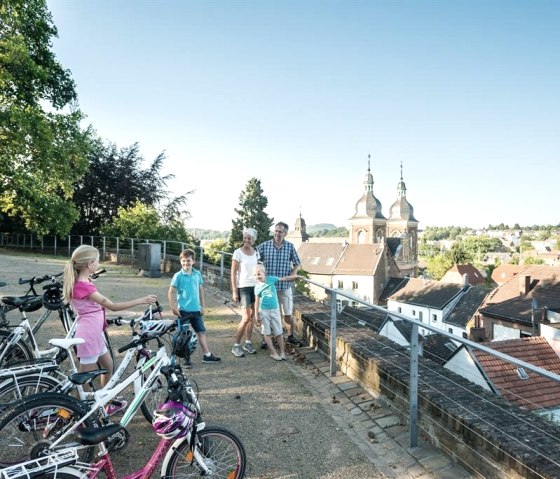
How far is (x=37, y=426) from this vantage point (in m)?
2.68

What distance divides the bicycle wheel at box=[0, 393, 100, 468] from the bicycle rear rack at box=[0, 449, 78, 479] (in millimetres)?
145

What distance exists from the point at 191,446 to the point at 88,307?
5.12 feet

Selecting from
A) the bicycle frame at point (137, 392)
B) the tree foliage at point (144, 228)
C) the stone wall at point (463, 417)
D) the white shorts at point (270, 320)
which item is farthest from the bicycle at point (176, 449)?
the tree foliage at point (144, 228)

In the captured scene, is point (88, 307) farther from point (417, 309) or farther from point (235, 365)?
point (417, 309)

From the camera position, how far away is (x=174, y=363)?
289 cm

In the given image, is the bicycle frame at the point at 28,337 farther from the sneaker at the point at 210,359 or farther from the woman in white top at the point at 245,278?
the woman in white top at the point at 245,278

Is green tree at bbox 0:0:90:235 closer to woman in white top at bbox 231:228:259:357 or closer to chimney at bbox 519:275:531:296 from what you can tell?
woman in white top at bbox 231:228:259:357

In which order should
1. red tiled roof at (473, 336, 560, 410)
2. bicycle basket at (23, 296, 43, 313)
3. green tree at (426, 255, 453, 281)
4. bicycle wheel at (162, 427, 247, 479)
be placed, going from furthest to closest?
green tree at (426, 255, 453, 281), red tiled roof at (473, 336, 560, 410), bicycle basket at (23, 296, 43, 313), bicycle wheel at (162, 427, 247, 479)

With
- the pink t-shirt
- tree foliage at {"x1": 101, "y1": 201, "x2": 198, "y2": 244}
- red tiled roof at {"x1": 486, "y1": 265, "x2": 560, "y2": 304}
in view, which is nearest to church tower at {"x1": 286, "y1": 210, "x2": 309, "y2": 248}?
red tiled roof at {"x1": 486, "y1": 265, "x2": 560, "y2": 304}

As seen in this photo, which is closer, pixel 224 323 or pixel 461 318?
pixel 224 323

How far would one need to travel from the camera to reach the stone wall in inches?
111

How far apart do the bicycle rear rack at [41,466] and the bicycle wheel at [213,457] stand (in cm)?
62

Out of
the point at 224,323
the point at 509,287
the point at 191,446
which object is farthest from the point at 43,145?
the point at 509,287

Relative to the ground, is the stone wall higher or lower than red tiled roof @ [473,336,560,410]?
higher
